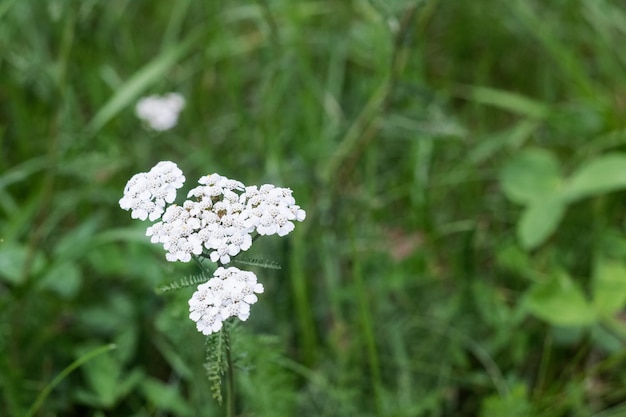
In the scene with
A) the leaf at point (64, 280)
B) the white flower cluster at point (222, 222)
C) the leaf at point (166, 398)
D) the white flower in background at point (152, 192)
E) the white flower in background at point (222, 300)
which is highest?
the leaf at point (64, 280)

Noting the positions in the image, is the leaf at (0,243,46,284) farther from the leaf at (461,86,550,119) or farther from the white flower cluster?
the leaf at (461,86,550,119)

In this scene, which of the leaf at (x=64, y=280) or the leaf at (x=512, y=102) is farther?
the leaf at (x=512, y=102)

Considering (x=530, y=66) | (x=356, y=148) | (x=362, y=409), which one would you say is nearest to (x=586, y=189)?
(x=356, y=148)

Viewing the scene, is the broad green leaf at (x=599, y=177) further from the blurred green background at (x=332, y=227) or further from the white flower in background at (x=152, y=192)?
the white flower in background at (x=152, y=192)

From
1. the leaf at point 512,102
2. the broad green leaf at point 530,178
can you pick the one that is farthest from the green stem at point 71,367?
the leaf at point 512,102

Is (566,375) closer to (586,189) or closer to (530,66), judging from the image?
(586,189)

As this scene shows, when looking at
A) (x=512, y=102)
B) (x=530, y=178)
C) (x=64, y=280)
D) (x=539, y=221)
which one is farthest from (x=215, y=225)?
(x=512, y=102)

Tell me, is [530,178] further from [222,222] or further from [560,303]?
[222,222]
